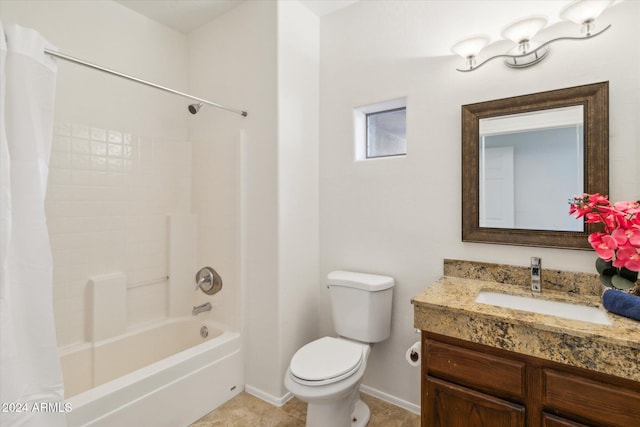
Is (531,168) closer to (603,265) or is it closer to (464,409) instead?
(603,265)

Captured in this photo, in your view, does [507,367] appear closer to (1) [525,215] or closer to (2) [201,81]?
(1) [525,215]

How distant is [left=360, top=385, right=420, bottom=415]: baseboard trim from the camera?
1.91m

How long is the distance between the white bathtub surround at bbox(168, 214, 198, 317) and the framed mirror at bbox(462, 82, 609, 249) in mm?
1968

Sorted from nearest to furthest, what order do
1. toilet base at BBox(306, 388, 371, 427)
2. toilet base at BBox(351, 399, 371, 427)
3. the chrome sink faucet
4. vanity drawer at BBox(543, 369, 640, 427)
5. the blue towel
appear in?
vanity drawer at BBox(543, 369, 640, 427) < the blue towel < the chrome sink faucet < toilet base at BBox(306, 388, 371, 427) < toilet base at BBox(351, 399, 371, 427)

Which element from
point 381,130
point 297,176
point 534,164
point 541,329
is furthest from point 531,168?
point 297,176

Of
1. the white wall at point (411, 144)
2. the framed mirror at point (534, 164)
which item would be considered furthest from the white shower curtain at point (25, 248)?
the framed mirror at point (534, 164)

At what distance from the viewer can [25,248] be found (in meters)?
1.24

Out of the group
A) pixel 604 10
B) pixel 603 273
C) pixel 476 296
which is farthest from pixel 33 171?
pixel 604 10

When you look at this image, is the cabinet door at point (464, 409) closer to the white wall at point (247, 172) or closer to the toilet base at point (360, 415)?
the toilet base at point (360, 415)

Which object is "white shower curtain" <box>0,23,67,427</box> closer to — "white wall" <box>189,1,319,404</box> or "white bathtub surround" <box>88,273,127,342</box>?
"white bathtub surround" <box>88,273,127,342</box>

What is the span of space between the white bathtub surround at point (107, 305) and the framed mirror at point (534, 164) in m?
2.24

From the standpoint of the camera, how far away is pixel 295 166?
2.11m

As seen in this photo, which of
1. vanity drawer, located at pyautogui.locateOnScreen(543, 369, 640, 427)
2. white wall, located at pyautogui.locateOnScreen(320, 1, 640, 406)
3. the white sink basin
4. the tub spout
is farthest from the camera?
the tub spout

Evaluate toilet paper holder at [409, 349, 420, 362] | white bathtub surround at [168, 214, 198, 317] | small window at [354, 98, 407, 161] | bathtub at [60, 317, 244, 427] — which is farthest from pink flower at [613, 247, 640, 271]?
white bathtub surround at [168, 214, 198, 317]
